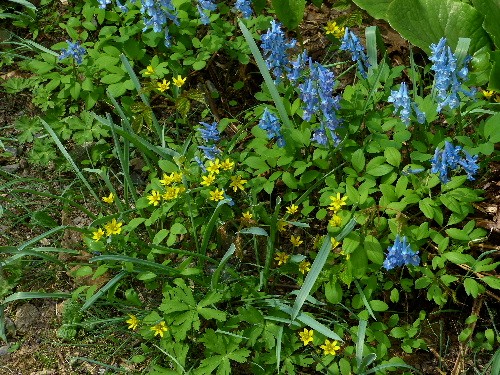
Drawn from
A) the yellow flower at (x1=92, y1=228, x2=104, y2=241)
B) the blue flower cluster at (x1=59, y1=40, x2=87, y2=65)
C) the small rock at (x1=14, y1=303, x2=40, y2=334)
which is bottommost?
the small rock at (x1=14, y1=303, x2=40, y2=334)

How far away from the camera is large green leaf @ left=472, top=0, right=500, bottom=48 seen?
2.65 meters

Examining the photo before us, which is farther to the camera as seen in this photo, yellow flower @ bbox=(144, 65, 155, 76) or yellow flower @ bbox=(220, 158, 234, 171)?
yellow flower @ bbox=(144, 65, 155, 76)

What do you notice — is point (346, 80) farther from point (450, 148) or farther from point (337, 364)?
point (337, 364)

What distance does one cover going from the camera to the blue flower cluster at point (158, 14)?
273cm

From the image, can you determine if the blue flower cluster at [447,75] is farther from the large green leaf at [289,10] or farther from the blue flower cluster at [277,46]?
the large green leaf at [289,10]

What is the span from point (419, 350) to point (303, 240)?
0.68 m

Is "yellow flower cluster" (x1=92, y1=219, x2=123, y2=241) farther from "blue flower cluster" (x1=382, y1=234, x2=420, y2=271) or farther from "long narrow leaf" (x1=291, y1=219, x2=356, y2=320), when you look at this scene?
"blue flower cluster" (x1=382, y1=234, x2=420, y2=271)

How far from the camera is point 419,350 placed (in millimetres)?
2432

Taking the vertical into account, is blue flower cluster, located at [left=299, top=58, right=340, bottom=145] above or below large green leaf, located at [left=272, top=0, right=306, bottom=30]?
below

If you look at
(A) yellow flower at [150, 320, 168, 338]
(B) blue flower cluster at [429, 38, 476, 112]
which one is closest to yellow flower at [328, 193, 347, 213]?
(B) blue flower cluster at [429, 38, 476, 112]

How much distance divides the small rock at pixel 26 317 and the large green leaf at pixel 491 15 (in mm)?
2402

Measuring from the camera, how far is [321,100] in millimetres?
2303

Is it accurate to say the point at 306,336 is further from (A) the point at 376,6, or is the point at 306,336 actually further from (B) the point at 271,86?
(A) the point at 376,6

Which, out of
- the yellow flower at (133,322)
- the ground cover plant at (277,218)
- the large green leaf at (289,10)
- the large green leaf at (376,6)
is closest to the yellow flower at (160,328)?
the ground cover plant at (277,218)
